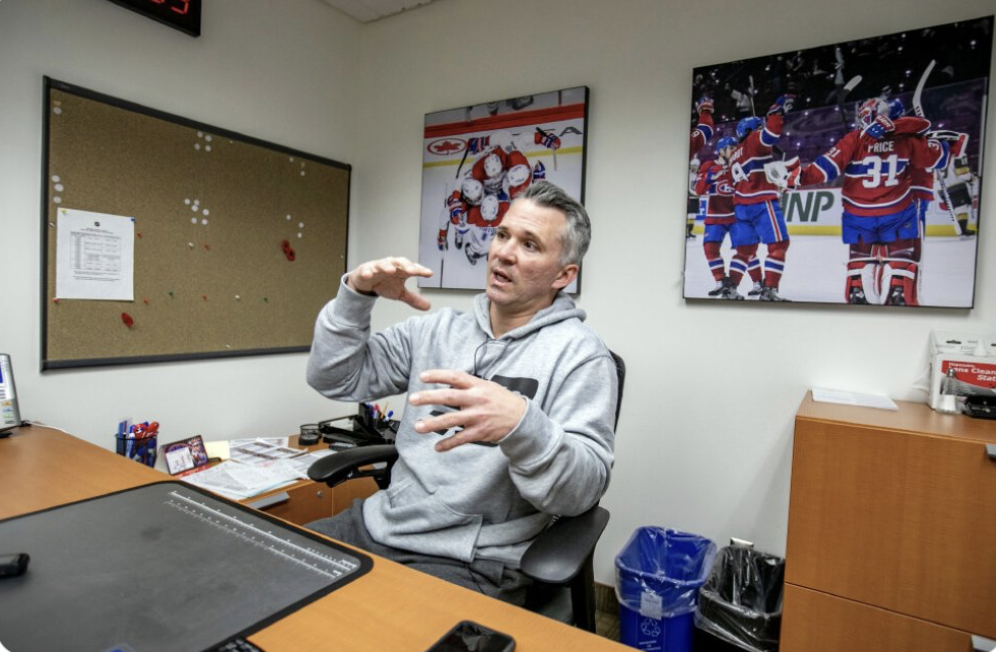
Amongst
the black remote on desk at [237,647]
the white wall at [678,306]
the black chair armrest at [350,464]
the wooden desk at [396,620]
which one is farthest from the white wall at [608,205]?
the black remote on desk at [237,647]

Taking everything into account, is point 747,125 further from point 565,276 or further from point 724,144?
point 565,276

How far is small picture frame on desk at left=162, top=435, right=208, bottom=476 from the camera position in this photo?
76.9 inches

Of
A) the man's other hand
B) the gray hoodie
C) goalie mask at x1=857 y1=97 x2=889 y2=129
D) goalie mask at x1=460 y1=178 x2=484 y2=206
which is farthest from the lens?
goalie mask at x1=460 y1=178 x2=484 y2=206

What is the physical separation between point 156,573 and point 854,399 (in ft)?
5.99

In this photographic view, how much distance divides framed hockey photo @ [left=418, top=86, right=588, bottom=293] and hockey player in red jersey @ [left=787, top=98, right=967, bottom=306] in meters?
0.93

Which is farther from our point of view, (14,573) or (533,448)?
(533,448)

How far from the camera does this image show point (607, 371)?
→ 124 centimetres

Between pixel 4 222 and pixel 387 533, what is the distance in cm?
158

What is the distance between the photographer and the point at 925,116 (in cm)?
167

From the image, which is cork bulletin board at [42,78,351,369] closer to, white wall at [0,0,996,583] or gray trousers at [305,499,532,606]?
white wall at [0,0,996,583]

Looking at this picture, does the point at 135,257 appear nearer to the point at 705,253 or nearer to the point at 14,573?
the point at 14,573

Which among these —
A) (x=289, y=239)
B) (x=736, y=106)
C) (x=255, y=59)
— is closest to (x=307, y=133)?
(x=255, y=59)

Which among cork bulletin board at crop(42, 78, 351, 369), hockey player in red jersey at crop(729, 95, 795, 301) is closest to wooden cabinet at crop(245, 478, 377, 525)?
cork bulletin board at crop(42, 78, 351, 369)

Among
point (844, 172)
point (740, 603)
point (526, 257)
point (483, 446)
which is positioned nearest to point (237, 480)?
point (483, 446)
